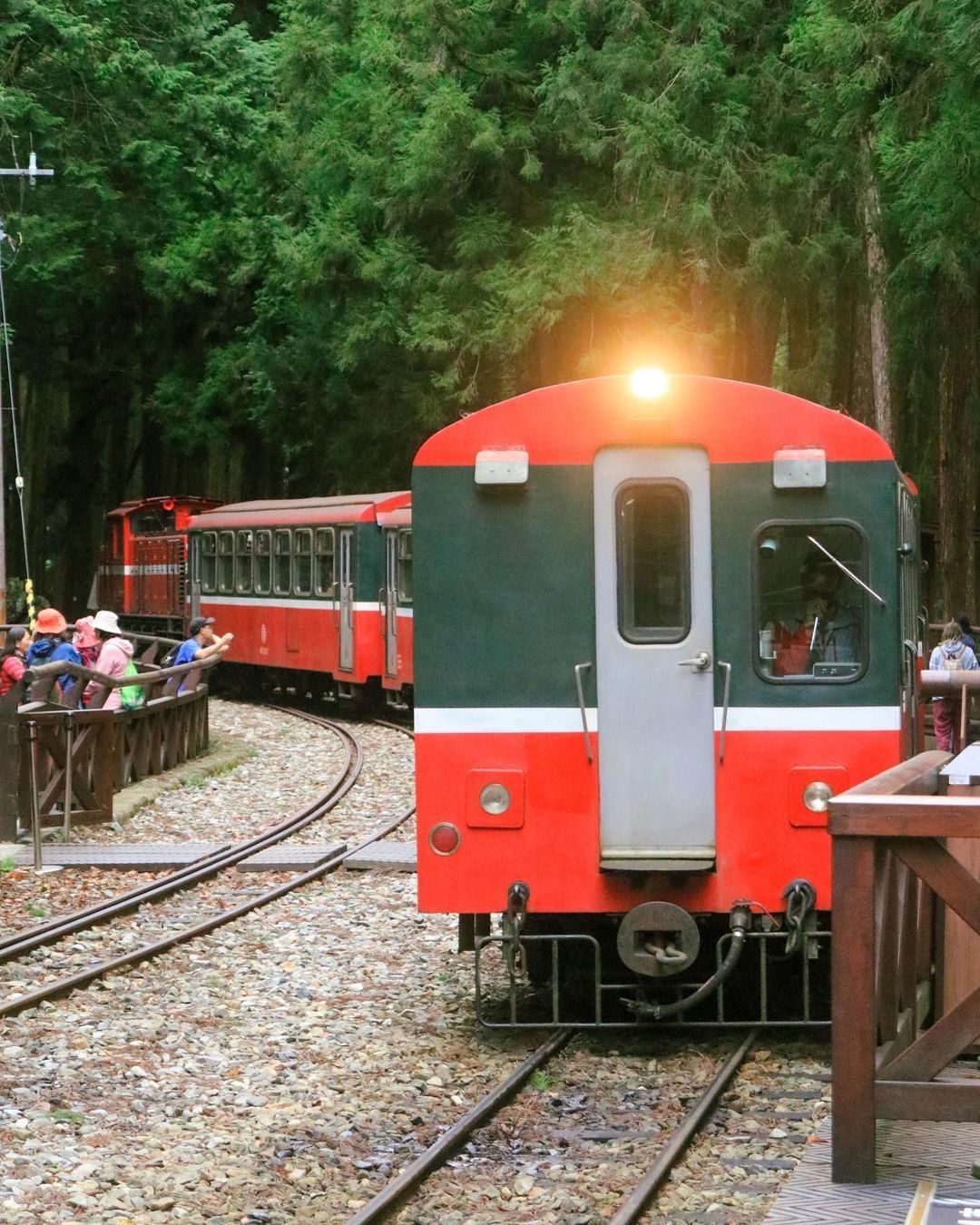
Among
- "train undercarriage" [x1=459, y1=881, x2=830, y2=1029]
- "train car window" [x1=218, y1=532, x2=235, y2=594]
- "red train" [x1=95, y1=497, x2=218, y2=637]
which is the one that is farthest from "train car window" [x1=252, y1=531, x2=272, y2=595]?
"train undercarriage" [x1=459, y1=881, x2=830, y2=1029]

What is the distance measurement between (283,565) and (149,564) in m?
8.96

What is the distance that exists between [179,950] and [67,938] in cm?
70

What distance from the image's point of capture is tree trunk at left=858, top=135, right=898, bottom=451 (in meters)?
26.1

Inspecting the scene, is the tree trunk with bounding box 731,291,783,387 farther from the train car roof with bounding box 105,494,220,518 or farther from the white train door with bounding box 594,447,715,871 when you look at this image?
the white train door with bounding box 594,447,715,871

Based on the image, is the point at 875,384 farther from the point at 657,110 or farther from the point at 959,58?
the point at 959,58

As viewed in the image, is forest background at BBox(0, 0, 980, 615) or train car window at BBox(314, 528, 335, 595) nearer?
forest background at BBox(0, 0, 980, 615)

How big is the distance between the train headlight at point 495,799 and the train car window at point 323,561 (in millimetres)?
19130

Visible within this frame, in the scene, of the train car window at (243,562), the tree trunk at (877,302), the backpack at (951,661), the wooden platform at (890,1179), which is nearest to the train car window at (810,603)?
the wooden platform at (890,1179)

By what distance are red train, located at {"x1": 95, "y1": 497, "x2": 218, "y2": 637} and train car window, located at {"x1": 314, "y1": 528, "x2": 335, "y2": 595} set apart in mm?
6764

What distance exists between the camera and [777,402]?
880cm

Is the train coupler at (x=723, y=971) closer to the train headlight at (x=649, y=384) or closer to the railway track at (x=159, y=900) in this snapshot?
the train headlight at (x=649, y=384)

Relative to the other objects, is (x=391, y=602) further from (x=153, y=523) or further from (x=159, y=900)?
(x=159, y=900)

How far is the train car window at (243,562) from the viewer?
103ft

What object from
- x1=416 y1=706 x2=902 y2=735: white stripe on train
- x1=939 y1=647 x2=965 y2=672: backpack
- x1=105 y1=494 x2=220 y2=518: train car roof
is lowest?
x1=939 y1=647 x2=965 y2=672: backpack
